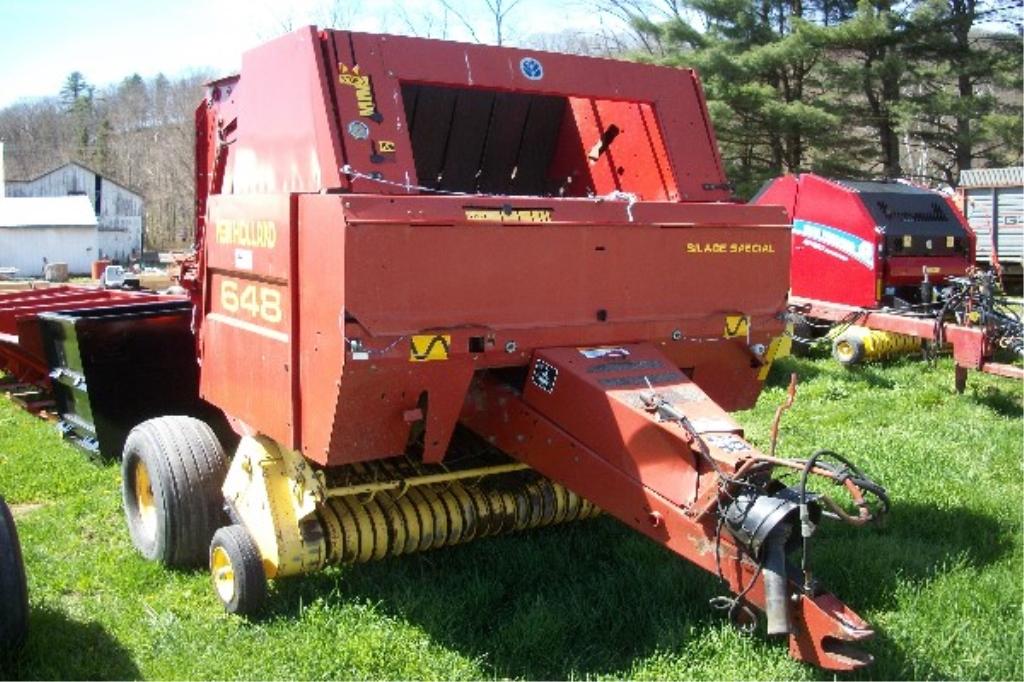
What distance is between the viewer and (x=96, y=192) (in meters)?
50.6

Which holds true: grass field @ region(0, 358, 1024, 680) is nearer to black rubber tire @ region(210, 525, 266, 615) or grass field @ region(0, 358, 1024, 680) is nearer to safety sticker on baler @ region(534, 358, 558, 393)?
black rubber tire @ region(210, 525, 266, 615)

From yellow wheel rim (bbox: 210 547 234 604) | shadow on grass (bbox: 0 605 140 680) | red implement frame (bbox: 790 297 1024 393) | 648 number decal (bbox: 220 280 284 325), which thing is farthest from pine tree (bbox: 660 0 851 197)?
shadow on grass (bbox: 0 605 140 680)

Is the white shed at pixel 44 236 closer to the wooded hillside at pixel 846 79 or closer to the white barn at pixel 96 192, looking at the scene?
the white barn at pixel 96 192

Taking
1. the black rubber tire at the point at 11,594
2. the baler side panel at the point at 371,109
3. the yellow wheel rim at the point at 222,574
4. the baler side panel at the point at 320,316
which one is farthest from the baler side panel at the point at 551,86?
the black rubber tire at the point at 11,594

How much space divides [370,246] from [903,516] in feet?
10.6

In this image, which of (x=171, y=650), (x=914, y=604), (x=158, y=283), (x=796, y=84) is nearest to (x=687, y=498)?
(x=914, y=604)

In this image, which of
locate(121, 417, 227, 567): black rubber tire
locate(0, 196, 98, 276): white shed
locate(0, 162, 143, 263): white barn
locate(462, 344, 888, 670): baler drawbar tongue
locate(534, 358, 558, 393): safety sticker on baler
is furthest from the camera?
locate(0, 162, 143, 263): white barn

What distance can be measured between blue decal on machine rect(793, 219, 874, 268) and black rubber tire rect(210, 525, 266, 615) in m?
7.83

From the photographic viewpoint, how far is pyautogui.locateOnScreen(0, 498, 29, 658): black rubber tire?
3758mm

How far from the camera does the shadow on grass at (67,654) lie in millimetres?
3895

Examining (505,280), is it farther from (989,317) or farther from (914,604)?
(989,317)

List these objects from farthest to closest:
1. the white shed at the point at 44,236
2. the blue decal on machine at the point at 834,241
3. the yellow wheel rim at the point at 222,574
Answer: the white shed at the point at 44,236
the blue decal on machine at the point at 834,241
the yellow wheel rim at the point at 222,574

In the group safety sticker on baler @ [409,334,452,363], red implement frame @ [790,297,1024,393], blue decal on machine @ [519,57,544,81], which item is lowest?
red implement frame @ [790,297,1024,393]

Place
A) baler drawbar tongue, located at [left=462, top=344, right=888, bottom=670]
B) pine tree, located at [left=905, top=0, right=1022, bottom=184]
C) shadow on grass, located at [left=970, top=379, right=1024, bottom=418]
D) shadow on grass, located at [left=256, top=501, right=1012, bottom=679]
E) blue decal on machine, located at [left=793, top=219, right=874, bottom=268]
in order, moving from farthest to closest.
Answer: pine tree, located at [left=905, top=0, right=1022, bottom=184]
blue decal on machine, located at [left=793, top=219, right=874, bottom=268]
shadow on grass, located at [left=970, top=379, right=1024, bottom=418]
shadow on grass, located at [left=256, top=501, right=1012, bottom=679]
baler drawbar tongue, located at [left=462, top=344, right=888, bottom=670]
